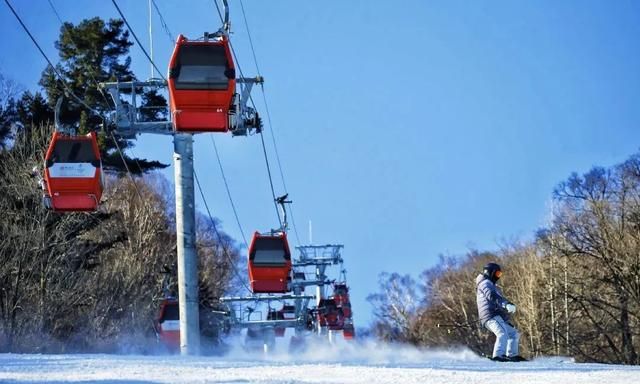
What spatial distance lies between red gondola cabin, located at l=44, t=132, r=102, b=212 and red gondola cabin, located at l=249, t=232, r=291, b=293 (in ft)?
40.0

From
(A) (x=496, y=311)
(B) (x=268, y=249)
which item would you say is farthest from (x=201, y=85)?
(B) (x=268, y=249)

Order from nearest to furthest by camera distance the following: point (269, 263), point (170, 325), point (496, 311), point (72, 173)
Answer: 1. point (496, 311)
2. point (72, 173)
3. point (269, 263)
4. point (170, 325)

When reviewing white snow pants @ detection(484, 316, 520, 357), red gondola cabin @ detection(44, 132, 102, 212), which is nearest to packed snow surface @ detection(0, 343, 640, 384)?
white snow pants @ detection(484, 316, 520, 357)

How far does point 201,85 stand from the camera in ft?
73.4

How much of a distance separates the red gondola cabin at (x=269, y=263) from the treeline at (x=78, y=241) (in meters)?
4.48

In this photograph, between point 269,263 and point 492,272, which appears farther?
point 269,263

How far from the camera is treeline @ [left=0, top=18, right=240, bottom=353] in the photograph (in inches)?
1710

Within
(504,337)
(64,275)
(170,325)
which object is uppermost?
(64,275)

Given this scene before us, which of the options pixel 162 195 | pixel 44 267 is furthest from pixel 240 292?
pixel 44 267

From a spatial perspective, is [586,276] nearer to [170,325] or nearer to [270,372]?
[170,325]

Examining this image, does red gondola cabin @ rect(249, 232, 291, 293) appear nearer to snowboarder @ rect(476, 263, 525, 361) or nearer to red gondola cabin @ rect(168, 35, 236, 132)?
red gondola cabin @ rect(168, 35, 236, 132)

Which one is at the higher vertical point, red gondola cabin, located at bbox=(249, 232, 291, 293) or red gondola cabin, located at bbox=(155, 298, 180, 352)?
red gondola cabin, located at bbox=(249, 232, 291, 293)

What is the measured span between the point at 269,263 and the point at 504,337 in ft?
65.9

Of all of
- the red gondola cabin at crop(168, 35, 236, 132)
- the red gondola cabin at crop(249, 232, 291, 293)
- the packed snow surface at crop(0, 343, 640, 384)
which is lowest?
the packed snow surface at crop(0, 343, 640, 384)
